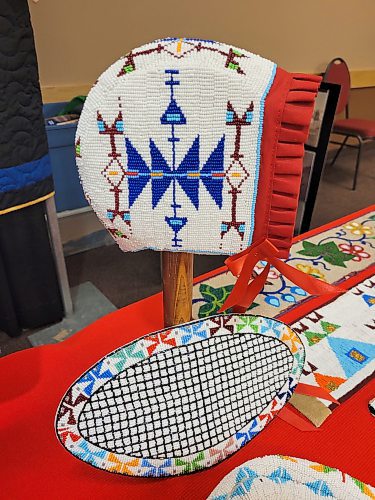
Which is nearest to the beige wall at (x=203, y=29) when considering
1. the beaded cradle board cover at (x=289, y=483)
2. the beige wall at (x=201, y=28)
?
the beige wall at (x=201, y=28)

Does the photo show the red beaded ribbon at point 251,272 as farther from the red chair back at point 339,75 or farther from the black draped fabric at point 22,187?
the red chair back at point 339,75

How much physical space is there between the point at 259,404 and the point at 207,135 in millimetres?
281

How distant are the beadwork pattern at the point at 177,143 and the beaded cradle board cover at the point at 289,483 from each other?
21 centimetres

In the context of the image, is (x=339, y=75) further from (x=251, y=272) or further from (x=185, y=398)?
(x=185, y=398)

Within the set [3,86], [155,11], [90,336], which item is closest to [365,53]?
[155,11]

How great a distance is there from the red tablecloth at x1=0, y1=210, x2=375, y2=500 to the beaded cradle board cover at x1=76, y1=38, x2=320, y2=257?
26 centimetres

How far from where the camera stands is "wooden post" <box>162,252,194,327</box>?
449 millimetres

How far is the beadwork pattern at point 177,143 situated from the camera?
1.11ft

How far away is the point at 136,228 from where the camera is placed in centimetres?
40

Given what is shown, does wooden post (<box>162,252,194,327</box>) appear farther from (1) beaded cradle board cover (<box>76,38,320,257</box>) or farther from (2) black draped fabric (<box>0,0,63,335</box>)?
(2) black draped fabric (<box>0,0,63,335</box>)

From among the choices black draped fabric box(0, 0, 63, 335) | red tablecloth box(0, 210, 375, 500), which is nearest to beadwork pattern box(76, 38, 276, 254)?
red tablecloth box(0, 210, 375, 500)

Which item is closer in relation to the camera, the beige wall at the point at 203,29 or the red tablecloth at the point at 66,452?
the red tablecloth at the point at 66,452

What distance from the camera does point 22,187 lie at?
1169mm

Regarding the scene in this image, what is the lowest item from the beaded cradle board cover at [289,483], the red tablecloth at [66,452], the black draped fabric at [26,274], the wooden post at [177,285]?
the black draped fabric at [26,274]
